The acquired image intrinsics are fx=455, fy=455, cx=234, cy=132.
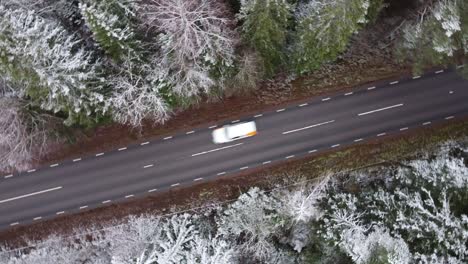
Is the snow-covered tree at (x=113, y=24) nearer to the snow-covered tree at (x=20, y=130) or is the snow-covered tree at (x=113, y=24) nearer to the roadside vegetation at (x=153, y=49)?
the roadside vegetation at (x=153, y=49)

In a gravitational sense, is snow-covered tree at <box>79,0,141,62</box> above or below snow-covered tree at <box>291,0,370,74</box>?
above

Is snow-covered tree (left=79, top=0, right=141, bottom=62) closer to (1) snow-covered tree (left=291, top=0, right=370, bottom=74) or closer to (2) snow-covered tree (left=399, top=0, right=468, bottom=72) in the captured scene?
(1) snow-covered tree (left=291, top=0, right=370, bottom=74)

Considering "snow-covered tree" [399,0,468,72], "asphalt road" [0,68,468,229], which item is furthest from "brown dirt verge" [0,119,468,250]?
"snow-covered tree" [399,0,468,72]

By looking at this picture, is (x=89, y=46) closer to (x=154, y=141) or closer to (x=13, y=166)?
(x=154, y=141)

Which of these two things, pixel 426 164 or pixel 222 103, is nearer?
pixel 426 164

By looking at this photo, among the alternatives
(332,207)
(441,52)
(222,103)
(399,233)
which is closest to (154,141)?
(222,103)

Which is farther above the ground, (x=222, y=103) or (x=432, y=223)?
(x=222, y=103)

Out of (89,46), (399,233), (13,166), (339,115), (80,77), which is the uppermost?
(89,46)
